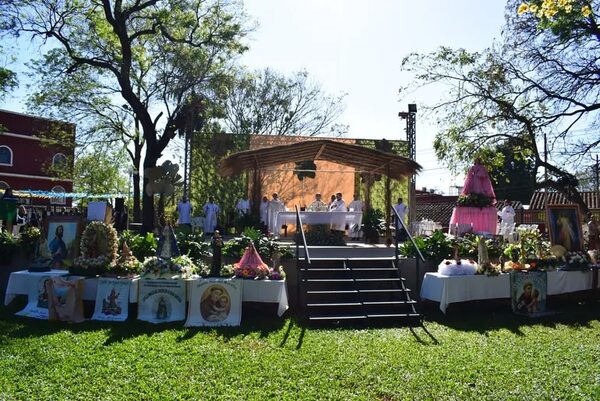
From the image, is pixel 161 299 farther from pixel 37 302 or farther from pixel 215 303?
pixel 37 302

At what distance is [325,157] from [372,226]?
9.39ft

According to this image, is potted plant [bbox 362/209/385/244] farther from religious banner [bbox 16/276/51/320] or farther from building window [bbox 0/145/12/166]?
building window [bbox 0/145/12/166]

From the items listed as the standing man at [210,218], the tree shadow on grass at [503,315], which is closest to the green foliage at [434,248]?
the tree shadow on grass at [503,315]

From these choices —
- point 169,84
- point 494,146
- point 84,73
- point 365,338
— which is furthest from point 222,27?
point 365,338

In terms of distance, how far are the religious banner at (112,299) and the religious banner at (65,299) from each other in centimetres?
30

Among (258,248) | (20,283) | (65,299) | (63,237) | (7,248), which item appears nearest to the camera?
(65,299)

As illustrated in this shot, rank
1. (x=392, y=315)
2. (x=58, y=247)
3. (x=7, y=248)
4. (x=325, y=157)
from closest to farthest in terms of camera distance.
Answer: (x=392, y=315), (x=58, y=247), (x=7, y=248), (x=325, y=157)

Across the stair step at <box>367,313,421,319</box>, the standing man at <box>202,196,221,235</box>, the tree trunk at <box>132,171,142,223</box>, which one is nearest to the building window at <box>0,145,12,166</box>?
the tree trunk at <box>132,171,142,223</box>

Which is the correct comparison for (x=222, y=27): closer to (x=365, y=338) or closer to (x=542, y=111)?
(x=542, y=111)

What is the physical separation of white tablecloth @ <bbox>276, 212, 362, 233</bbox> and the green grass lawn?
18.5ft

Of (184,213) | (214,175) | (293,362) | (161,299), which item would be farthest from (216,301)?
(214,175)

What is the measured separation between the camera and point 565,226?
12.4 m

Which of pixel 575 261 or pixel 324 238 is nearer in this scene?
pixel 575 261

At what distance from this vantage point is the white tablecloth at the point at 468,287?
10.1m
